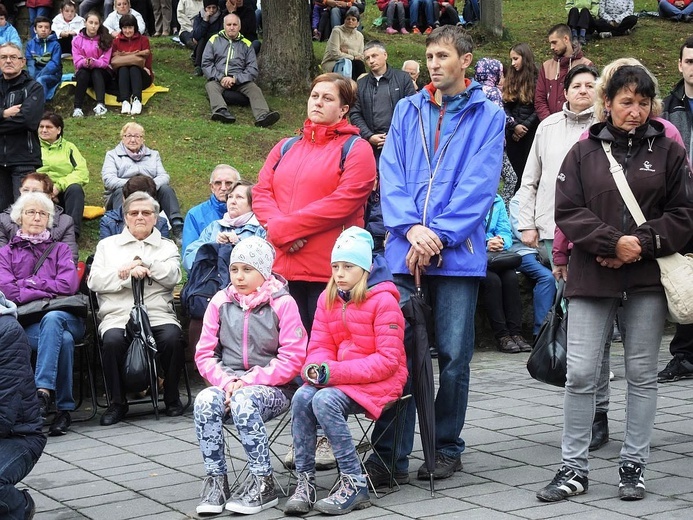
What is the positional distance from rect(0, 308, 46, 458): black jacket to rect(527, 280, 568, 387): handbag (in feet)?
8.57

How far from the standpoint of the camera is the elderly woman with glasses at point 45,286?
7.61 metres

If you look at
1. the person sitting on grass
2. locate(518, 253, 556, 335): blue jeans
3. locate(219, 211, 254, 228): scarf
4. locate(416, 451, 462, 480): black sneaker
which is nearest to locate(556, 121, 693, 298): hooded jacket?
locate(416, 451, 462, 480): black sneaker

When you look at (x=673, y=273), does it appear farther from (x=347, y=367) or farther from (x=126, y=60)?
(x=126, y=60)

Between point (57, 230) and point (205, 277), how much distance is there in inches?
49.4

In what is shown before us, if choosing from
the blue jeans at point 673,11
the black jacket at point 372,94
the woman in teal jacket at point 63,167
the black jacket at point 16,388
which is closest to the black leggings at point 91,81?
the woman in teal jacket at point 63,167

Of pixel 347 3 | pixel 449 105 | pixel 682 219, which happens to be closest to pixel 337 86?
pixel 449 105

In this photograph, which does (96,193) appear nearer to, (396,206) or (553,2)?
(396,206)

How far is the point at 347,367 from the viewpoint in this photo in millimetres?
5426

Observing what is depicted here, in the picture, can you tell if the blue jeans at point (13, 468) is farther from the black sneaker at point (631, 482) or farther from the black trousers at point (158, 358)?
the black sneaker at point (631, 482)

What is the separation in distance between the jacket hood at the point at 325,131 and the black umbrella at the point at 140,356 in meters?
2.21

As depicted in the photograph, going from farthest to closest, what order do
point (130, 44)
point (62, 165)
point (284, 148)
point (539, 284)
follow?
point (130, 44) < point (62, 165) < point (539, 284) < point (284, 148)

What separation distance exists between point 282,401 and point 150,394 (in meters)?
2.81

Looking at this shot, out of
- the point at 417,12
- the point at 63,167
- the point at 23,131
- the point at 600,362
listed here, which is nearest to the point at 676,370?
the point at 600,362

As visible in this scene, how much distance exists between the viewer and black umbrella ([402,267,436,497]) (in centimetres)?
555
